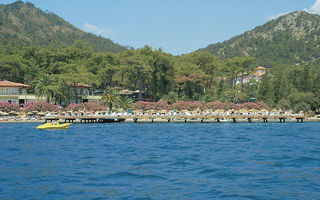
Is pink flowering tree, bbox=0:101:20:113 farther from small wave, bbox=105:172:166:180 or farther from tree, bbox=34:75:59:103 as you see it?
small wave, bbox=105:172:166:180

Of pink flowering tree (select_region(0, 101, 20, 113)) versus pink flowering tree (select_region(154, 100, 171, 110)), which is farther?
pink flowering tree (select_region(154, 100, 171, 110))

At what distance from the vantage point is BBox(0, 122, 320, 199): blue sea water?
62.2 ft

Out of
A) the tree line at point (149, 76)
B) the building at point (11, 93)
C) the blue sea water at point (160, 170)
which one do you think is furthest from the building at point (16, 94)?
the blue sea water at point (160, 170)

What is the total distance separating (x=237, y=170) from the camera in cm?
2403

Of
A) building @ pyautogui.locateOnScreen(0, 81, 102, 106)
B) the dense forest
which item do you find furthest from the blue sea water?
building @ pyautogui.locateOnScreen(0, 81, 102, 106)

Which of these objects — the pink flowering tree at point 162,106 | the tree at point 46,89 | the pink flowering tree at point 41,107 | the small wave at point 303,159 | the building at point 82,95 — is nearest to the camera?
the small wave at point 303,159

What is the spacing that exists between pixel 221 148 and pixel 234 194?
53.2 ft

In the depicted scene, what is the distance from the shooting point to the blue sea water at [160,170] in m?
19.0

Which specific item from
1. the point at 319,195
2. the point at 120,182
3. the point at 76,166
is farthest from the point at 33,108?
the point at 319,195

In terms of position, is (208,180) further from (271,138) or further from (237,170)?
(271,138)

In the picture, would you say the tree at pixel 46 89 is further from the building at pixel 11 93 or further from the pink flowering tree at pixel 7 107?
the building at pixel 11 93

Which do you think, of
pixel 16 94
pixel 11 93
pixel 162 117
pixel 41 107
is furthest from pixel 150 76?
pixel 11 93

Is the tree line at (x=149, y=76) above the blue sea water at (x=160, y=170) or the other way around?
above

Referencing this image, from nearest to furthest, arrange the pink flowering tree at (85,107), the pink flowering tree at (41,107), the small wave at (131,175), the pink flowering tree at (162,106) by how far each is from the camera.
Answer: the small wave at (131,175) → the pink flowering tree at (41,107) → the pink flowering tree at (85,107) → the pink flowering tree at (162,106)
